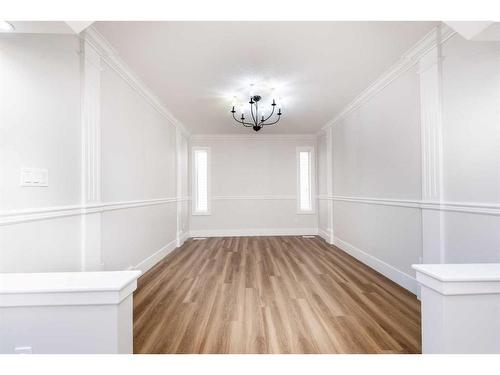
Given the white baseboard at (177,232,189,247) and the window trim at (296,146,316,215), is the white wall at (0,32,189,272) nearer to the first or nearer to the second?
the white baseboard at (177,232,189,247)

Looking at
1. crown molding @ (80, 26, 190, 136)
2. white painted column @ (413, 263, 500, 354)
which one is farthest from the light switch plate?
white painted column @ (413, 263, 500, 354)

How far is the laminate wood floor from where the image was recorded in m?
1.66

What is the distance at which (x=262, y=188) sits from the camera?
625 centimetres

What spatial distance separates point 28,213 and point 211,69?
2.24 m

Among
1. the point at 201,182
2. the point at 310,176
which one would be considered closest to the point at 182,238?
the point at 201,182

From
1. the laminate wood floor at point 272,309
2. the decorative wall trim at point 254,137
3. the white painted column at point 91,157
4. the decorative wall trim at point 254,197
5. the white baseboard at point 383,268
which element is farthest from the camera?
the decorative wall trim at point 254,197

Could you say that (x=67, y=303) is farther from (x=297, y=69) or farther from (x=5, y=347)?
(x=297, y=69)

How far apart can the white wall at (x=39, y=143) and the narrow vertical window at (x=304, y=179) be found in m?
5.11

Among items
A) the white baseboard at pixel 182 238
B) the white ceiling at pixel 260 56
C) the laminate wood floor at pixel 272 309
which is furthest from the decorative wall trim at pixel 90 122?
the white baseboard at pixel 182 238

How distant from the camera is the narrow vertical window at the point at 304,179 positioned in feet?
20.6

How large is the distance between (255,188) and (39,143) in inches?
192

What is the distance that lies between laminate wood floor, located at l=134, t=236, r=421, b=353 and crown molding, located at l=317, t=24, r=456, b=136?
248 cm

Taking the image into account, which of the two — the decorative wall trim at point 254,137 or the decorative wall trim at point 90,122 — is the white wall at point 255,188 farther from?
the decorative wall trim at point 90,122

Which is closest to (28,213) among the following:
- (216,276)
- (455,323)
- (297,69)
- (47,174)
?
(47,174)
